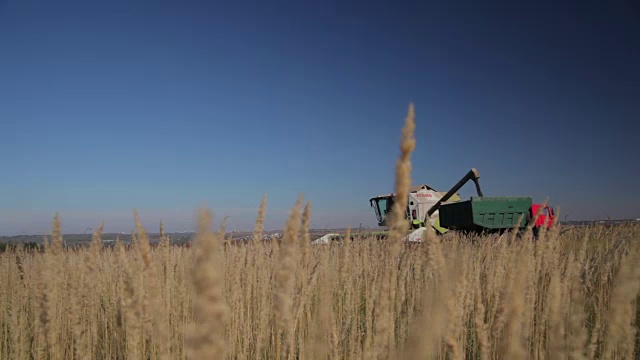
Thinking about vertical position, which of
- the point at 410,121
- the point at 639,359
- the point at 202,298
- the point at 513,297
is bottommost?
the point at 639,359

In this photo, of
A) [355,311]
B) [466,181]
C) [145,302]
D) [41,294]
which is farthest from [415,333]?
[466,181]

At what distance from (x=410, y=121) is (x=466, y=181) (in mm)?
11581

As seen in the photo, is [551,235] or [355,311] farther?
[355,311]

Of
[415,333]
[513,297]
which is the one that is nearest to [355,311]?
[513,297]

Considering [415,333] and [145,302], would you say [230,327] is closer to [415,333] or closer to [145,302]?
[145,302]

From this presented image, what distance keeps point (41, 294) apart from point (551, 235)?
255 cm

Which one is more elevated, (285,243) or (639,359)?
(285,243)

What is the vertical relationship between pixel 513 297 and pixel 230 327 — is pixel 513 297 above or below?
above

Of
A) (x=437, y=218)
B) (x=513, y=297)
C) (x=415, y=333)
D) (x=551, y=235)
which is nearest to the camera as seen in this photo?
(x=415, y=333)

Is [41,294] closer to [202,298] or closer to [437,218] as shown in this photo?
[202,298]

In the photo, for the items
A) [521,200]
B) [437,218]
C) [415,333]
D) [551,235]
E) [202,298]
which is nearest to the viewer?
[202,298]

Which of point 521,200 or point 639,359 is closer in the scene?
point 639,359

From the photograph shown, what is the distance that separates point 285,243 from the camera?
773mm

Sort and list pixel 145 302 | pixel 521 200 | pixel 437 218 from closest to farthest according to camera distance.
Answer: pixel 145 302 → pixel 521 200 → pixel 437 218
